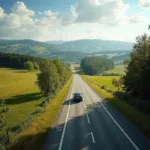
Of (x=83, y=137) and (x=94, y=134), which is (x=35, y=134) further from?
(x=94, y=134)

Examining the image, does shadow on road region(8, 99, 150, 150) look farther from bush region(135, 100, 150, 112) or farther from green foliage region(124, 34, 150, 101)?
green foliage region(124, 34, 150, 101)

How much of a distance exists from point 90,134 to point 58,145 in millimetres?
4297

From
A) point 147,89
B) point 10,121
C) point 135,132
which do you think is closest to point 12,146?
point 135,132

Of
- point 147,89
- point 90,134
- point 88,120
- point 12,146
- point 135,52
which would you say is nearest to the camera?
point 12,146

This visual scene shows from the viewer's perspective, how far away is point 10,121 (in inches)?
1319

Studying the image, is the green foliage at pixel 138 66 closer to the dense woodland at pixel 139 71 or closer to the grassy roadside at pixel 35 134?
the dense woodland at pixel 139 71

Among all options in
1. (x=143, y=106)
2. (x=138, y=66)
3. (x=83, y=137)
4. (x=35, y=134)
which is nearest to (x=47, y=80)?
(x=138, y=66)

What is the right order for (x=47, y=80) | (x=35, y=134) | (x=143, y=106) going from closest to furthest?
(x=35, y=134)
(x=143, y=106)
(x=47, y=80)

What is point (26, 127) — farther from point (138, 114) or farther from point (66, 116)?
point (138, 114)

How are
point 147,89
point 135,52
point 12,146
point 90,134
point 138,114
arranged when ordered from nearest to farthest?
point 12,146 → point 90,134 → point 138,114 → point 147,89 → point 135,52

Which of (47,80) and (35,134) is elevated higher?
(47,80)

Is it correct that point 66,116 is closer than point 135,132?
No

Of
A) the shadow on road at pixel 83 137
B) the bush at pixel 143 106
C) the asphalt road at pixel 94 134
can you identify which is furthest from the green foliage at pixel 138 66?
the shadow on road at pixel 83 137

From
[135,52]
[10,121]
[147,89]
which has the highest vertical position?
[135,52]
